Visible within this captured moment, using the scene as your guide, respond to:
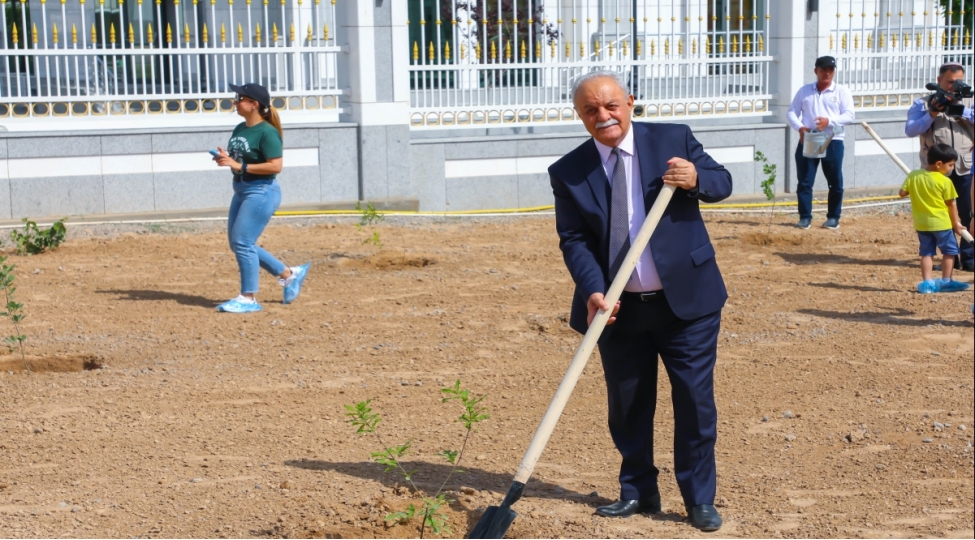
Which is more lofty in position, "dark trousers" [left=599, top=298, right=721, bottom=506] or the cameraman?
the cameraman

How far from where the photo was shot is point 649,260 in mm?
4402

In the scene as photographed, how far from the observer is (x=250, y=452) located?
5.49 m

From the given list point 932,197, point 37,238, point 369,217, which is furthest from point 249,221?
point 932,197

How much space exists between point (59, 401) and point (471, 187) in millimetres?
7431

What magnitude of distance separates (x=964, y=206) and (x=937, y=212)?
1158 mm

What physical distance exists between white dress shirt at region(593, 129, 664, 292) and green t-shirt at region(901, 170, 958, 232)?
5.16m

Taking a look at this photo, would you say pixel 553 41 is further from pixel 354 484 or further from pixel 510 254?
pixel 354 484

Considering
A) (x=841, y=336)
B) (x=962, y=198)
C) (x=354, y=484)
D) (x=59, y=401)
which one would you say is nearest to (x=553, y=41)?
(x=962, y=198)

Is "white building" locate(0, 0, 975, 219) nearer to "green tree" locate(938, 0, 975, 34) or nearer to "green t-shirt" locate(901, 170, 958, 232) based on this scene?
"green tree" locate(938, 0, 975, 34)

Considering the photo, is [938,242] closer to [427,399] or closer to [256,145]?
[427,399]

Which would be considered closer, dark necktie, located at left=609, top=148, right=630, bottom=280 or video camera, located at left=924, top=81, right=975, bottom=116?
dark necktie, located at left=609, top=148, right=630, bottom=280

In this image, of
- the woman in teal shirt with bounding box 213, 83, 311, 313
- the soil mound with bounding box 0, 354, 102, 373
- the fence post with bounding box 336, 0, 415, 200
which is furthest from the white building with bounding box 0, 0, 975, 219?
the soil mound with bounding box 0, 354, 102, 373

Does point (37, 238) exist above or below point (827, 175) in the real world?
below

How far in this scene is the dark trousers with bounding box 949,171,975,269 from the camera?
9836 millimetres
